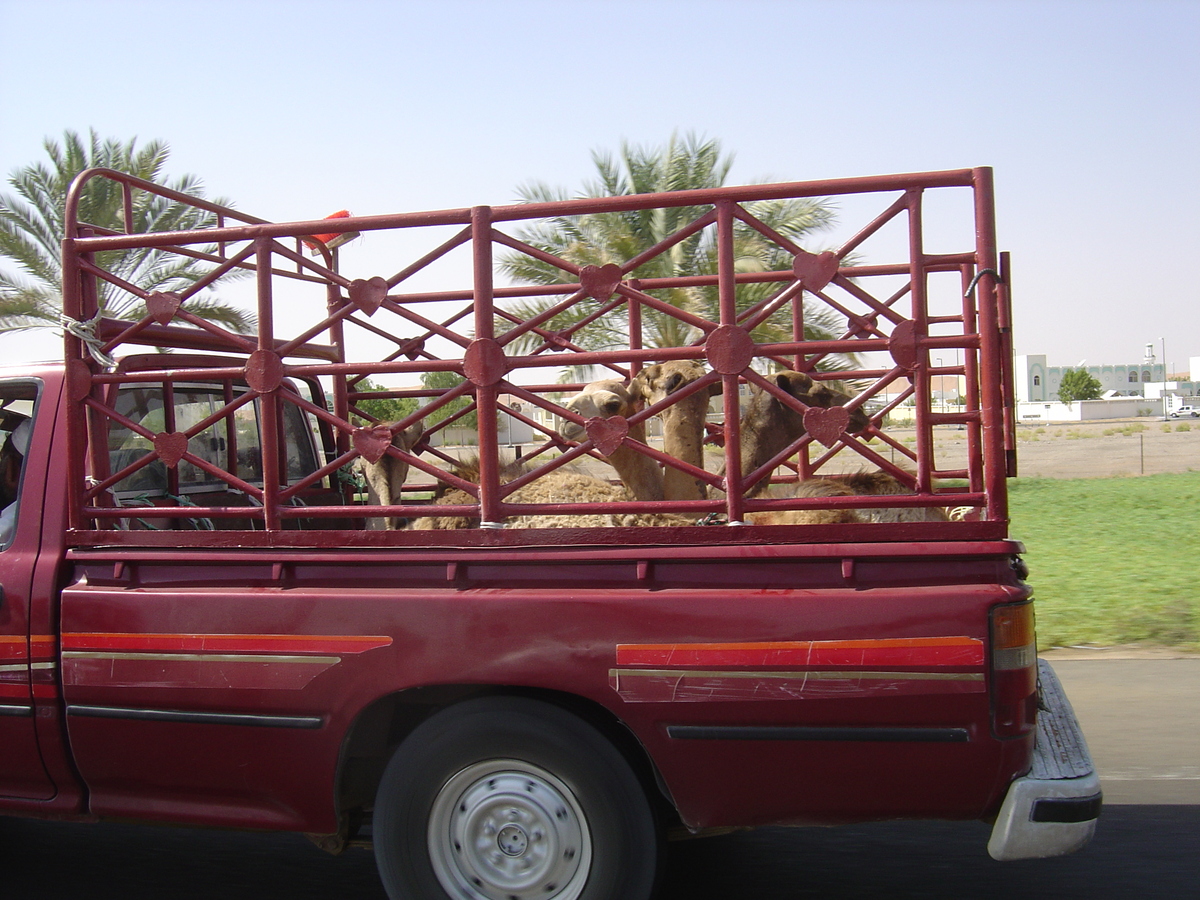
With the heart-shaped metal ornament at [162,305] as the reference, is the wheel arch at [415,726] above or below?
below

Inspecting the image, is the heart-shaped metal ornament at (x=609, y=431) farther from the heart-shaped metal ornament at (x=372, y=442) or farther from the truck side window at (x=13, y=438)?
the truck side window at (x=13, y=438)

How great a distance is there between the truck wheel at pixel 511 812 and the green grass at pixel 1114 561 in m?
5.63

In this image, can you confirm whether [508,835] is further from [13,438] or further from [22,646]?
[13,438]

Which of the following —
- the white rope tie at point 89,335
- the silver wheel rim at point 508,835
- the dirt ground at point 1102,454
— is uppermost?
the white rope tie at point 89,335

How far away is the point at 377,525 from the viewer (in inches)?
234

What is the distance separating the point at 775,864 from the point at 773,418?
192 centimetres

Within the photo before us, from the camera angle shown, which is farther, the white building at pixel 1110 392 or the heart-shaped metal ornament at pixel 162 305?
the white building at pixel 1110 392

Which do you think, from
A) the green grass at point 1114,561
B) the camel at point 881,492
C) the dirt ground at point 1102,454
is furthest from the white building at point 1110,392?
the camel at point 881,492

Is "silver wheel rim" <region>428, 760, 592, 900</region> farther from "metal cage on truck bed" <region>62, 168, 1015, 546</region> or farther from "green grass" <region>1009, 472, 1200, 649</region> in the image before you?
"green grass" <region>1009, 472, 1200, 649</region>

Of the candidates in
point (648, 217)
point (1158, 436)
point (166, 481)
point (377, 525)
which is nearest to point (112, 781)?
point (166, 481)

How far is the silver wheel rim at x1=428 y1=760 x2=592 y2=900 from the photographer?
133 inches

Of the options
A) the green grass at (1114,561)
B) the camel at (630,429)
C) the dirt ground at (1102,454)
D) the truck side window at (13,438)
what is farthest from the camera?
the dirt ground at (1102,454)

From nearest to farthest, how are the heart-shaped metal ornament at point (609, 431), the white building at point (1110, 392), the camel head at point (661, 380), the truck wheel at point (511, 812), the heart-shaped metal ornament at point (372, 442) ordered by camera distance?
the truck wheel at point (511, 812) < the heart-shaped metal ornament at point (609, 431) < the heart-shaped metal ornament at point (372, 442) < the camel head at point (661, 380) < the white building at point (1110, 392)

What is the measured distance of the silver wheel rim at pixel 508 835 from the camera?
3.37 m
